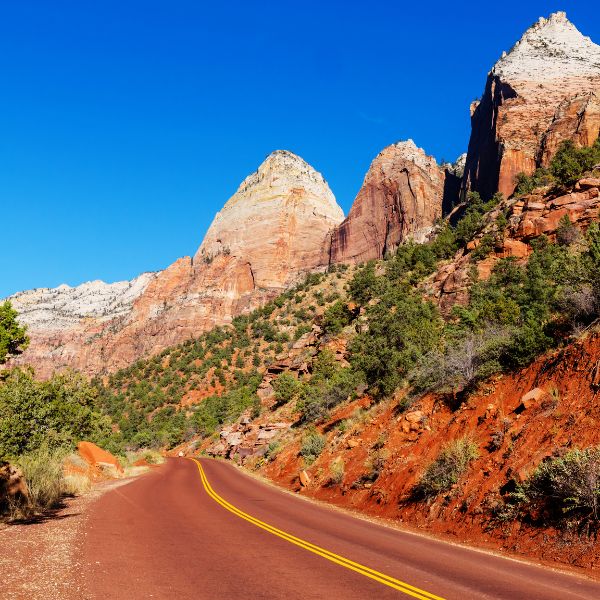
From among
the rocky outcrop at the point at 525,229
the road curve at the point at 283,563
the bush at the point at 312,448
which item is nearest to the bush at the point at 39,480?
the road curve at the point at 283,563

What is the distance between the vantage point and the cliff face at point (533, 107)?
206 ft

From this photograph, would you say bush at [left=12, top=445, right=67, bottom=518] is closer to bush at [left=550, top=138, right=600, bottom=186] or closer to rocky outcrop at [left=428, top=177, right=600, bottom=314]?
rocky outcrop at [left=428, top=177, right=600, bottom=314]

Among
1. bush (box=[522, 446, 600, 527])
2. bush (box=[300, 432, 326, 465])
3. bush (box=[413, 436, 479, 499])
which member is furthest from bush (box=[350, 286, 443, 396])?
bush (box=[522, 446, 600, 527])

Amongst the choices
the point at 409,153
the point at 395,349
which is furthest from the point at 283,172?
the point at 395,349

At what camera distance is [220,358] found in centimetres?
8200

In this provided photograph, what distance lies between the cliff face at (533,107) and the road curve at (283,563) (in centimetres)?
6512

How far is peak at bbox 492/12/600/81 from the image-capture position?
242 feet

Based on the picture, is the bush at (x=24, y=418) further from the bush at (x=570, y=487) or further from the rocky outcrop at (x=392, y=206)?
the rocky outcrop at (x=392, y=206)

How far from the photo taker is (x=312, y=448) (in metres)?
23.5

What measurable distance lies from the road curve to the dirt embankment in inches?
45.1

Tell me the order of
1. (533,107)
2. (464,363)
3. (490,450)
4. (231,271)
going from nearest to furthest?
(490,450)
(464,363)
(533,107)
(231,271)

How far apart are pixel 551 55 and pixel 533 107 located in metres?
16.1

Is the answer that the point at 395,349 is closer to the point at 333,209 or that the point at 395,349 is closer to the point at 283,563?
the point at 283,563

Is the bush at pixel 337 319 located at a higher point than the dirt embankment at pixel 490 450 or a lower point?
higher
